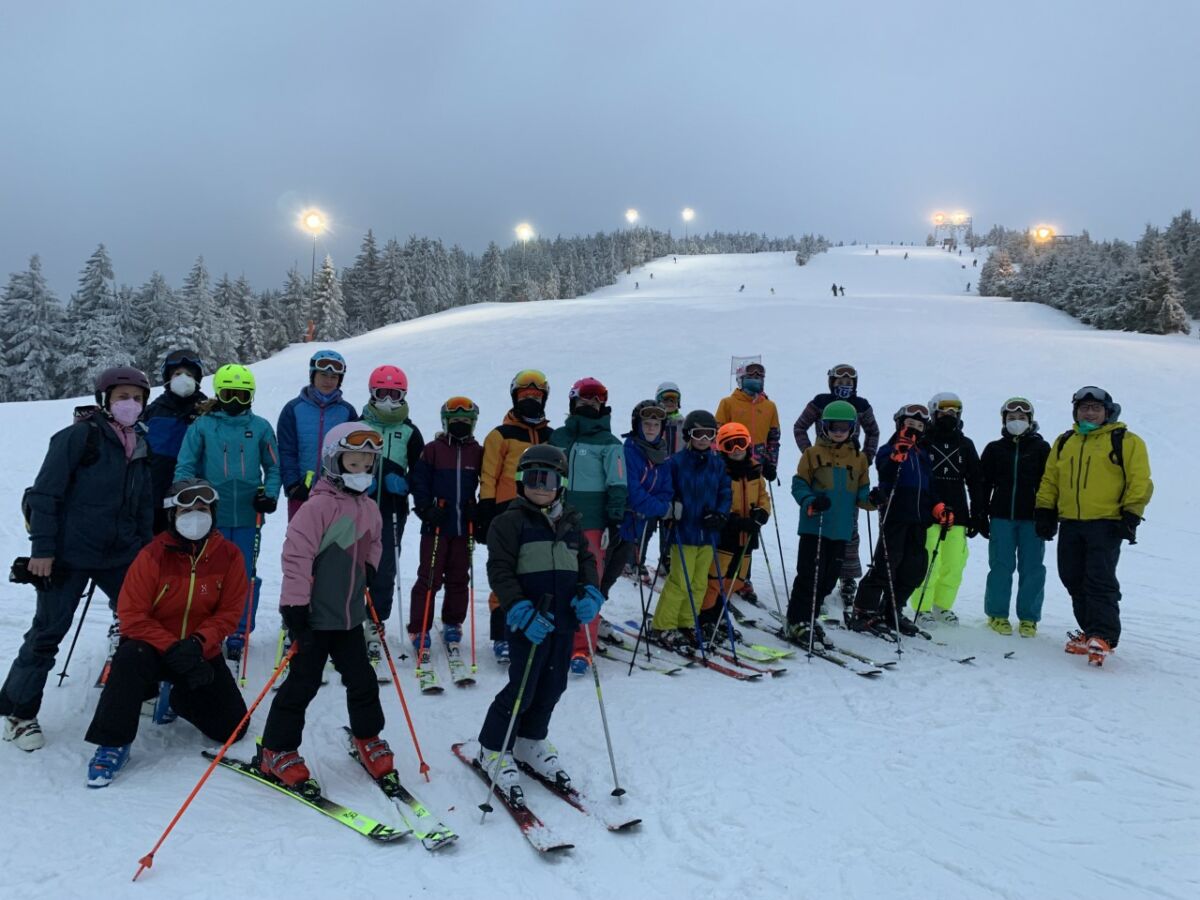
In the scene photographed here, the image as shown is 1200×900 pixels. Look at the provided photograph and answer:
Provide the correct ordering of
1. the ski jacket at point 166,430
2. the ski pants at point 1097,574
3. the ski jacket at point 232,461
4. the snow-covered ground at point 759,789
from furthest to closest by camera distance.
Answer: the ski pants at point 1097,574 < the ski jacket at point 166,430 < the ski jacket at point 232,461 < the snow-covered ground at point 759,789

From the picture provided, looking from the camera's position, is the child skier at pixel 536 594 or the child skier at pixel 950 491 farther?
the child skier at pixel 950 491

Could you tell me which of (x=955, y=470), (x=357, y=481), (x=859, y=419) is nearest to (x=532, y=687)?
(x=357, y=481)

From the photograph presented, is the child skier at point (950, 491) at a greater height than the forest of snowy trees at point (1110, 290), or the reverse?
the forest of snowy trees at point (1110, 290)

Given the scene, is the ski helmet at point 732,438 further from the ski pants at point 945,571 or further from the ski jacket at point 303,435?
the ski jacket at point 303,435

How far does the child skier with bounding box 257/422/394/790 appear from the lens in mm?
3916

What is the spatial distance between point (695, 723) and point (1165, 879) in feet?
8.61

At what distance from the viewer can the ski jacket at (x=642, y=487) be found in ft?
20.3

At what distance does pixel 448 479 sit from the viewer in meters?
6.15

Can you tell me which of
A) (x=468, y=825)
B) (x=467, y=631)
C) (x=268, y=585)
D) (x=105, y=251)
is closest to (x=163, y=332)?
(x=105, y=251)

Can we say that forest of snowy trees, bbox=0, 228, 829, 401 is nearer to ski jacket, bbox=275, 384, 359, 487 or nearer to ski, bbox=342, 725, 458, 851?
ski jacket, bbox=275, 384, 359, 487

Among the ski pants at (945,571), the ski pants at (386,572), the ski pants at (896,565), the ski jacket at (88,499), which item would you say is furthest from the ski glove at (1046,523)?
the ski jacket at (88,499)

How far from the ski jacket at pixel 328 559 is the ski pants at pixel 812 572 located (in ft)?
14.0

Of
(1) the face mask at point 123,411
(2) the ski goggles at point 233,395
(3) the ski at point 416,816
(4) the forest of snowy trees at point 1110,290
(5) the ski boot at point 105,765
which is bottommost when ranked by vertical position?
(3) the ski at point 416,816

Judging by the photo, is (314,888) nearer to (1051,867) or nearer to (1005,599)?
(1051,867)
